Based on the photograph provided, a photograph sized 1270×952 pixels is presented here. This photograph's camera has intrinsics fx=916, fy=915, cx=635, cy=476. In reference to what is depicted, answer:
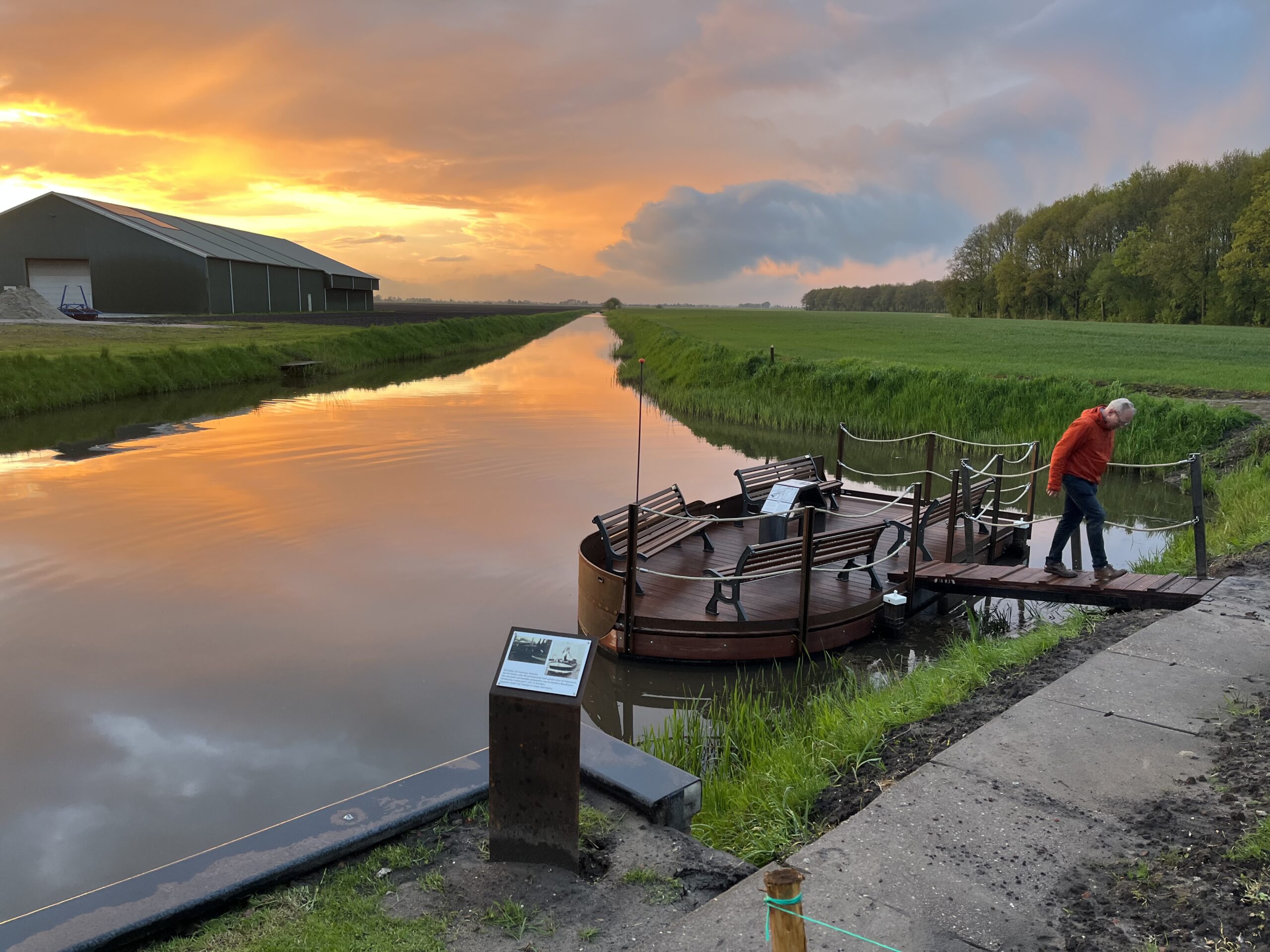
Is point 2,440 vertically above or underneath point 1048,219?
underneath

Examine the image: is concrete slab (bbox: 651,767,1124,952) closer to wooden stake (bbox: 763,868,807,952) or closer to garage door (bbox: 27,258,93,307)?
wooden stake (bbox: 763,868,807,952)

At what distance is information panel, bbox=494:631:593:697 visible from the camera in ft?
13.7

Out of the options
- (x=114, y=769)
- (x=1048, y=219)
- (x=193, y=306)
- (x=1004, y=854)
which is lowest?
(x=114, y=769)

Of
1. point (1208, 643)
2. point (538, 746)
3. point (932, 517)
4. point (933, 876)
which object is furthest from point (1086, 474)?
point (538, 746)

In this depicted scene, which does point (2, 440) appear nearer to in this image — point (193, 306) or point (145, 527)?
point (145, 527)

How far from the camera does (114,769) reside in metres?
6.72

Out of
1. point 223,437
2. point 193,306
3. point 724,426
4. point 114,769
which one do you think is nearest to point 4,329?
point 193,306

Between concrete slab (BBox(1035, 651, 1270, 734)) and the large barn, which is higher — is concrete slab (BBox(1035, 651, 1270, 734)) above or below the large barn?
below

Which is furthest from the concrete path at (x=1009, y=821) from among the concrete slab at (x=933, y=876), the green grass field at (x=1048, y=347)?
the green grass field at (x=1048, y=347)

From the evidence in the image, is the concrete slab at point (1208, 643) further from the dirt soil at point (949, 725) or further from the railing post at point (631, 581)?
the railing post at point (631, 581)

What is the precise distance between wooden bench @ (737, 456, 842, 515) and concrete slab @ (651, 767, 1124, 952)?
7.33 m

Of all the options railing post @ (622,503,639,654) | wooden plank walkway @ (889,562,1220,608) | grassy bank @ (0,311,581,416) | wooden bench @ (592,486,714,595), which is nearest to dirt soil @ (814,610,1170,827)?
wooden plank walkway @ (889,562,1220,608)

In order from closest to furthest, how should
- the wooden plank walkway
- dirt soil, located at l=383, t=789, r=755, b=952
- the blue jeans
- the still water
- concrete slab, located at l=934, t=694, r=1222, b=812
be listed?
1. dirt soil, located at l=383, t=789, r=755, b=952
2. concrete slab, located at l=934, t=694, r=1222, b=812
3. the still water
4. the wooden plank walkway
5. the blue jeans

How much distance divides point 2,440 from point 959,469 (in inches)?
818
